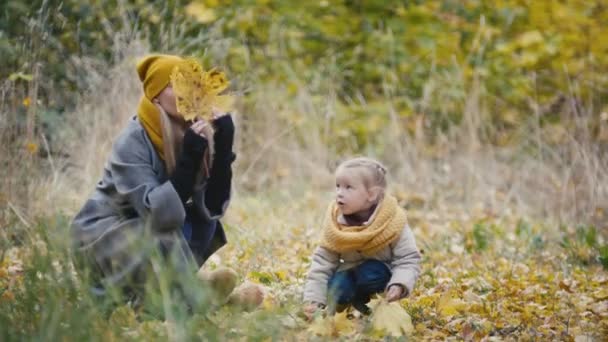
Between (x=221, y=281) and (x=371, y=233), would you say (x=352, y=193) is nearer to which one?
(x=371, y=233)

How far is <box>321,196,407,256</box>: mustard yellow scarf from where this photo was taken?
4.11 meters

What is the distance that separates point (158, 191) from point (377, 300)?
946mm

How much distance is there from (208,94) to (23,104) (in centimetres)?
212

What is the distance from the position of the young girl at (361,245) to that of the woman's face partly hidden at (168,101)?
75cm

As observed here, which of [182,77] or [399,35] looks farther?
[399,35]

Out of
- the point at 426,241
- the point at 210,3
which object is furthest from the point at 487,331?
the point at 210,3

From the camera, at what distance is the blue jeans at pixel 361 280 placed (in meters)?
4.19

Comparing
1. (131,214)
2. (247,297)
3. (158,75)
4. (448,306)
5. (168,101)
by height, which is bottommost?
(448,306)

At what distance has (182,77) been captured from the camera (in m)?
3.96

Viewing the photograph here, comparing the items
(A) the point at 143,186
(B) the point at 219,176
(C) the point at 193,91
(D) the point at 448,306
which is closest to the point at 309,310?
(D) the point at 448,306

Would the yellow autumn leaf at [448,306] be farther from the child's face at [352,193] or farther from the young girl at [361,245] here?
the child's face at [352,193]

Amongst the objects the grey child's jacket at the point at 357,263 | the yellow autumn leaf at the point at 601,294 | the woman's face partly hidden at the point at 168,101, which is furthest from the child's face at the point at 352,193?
the yellow autumn leaf at the point at 601,294

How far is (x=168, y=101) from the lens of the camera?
415 centimetres

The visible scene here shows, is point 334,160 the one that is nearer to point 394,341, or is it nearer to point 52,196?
point 52,196
